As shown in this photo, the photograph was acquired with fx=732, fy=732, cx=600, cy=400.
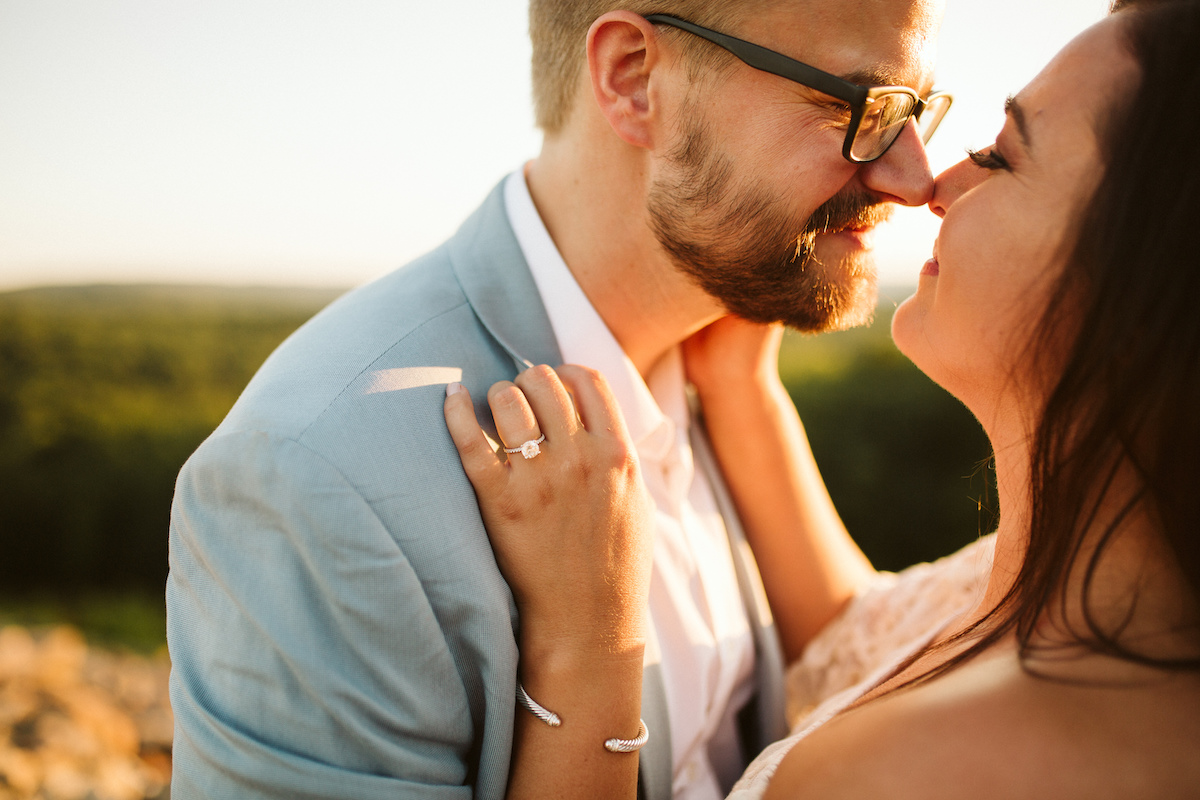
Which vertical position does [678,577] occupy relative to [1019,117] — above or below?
below

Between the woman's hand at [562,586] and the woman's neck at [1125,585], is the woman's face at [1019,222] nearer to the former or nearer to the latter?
the woman's neck at [1125,585]

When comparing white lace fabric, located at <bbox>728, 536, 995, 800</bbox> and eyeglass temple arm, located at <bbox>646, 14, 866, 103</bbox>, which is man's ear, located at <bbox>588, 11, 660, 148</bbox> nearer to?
eyeglass temple arm, located at <bbox>646, 14, 866, 103</bbox>

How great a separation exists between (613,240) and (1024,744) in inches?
64.6

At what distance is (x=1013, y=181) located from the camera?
1.65 m

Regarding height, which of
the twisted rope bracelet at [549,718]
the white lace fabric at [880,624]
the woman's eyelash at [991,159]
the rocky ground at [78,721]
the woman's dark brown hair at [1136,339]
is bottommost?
the rocky ground at [78,721]

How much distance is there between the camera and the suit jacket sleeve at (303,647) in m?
1.43

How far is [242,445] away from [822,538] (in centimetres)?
204

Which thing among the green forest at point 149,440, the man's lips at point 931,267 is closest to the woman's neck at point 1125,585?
the man's lips at point 931,267

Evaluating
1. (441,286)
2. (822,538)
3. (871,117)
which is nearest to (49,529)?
(441,286)

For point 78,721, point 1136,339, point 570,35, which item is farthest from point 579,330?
point 78,721

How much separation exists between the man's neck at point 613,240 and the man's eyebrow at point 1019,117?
947 mm

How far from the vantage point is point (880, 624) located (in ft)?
8.45

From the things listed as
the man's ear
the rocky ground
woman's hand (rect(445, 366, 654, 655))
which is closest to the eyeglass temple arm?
the man's ear

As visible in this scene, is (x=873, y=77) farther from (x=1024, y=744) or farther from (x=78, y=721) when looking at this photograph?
(x=78, y=721)
